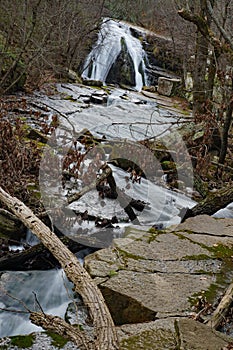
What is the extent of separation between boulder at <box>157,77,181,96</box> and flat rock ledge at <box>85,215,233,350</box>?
42.5 ft

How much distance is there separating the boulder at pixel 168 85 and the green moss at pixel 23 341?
48.9ft

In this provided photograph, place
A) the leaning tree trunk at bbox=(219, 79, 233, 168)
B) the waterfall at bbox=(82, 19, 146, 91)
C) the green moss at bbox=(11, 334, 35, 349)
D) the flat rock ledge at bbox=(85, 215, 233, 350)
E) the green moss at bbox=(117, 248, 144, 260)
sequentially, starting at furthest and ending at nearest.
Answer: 1. the waterfall at bbox=(82, 19, 146, 91)
2. the leaning tree trunk at bbox=(219, 79, 233, 168)
3. the green moss at bbox=(117, 248, 144, 260)
4. the green moss at bbox=(11, 334, 35, 349)
5. the flat rock ledge at bbox=(85, 215, 233, 350)

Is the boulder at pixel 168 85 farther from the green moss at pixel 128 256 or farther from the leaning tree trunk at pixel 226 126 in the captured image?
the green moss at pixel 128 256

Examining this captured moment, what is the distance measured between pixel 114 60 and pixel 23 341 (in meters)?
17.0

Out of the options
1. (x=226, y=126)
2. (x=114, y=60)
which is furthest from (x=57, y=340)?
(x=114, y=60)

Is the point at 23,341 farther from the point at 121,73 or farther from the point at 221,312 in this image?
the point at 121,73

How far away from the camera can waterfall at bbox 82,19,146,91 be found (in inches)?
703

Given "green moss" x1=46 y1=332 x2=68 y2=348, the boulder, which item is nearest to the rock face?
the boulder

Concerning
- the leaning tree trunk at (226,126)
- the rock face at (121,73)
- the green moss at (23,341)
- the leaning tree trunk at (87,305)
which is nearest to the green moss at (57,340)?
the green moss at (23,341)

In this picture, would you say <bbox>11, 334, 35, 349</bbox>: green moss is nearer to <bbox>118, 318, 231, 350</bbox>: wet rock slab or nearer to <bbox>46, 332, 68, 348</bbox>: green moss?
<bbox>46, 332, 68, 348</bbox>: green moss

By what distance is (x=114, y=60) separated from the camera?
60.0 feet

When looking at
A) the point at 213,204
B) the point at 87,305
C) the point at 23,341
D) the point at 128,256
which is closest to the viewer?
the point at 87,305

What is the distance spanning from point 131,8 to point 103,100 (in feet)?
31.2

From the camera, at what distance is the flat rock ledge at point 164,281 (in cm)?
250
